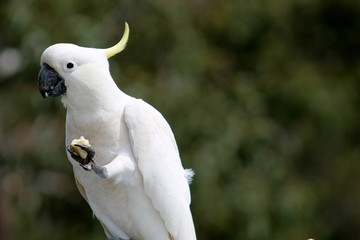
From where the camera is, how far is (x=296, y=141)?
1012cm

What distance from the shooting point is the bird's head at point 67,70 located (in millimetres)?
3641

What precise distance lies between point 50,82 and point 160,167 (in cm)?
49

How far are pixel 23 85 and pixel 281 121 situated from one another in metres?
2.75

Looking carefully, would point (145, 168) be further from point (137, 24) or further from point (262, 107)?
point (262, 107)

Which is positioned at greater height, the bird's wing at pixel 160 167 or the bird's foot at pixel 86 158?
the bird's wing at pixel 160 167

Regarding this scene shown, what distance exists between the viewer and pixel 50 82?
12.0ft

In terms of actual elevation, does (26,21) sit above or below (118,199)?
above

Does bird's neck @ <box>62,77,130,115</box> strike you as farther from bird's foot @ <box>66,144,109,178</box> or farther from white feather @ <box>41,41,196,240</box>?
bird's foot @ <box>66,144,109,178</box>

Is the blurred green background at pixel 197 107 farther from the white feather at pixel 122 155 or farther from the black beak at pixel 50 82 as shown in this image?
the black beak at pixel 50 82

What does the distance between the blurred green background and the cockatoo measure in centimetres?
298

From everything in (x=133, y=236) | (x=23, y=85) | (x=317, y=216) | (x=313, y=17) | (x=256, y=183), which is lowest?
(x=133, y=236)

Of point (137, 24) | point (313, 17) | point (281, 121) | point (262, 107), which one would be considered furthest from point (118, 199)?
point (313, 17)

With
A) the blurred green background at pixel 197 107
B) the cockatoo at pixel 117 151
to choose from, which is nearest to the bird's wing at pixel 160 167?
the cockatoo at pixel 117 151

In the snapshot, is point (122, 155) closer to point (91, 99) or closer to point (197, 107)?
point (91, 99)
